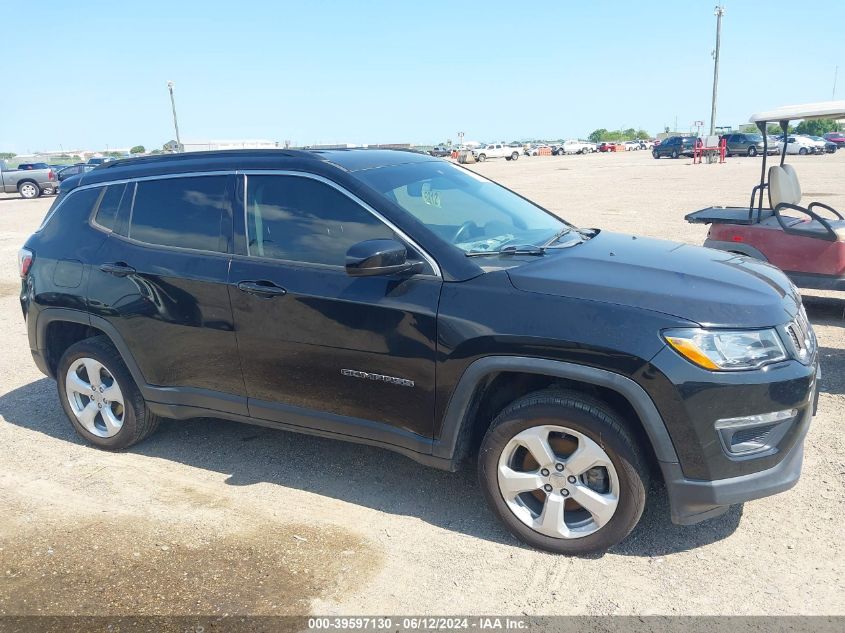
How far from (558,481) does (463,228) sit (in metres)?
1.46

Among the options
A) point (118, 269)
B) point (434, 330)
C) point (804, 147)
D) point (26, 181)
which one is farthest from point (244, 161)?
point (804, 147)

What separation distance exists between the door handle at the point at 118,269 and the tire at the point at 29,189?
28.0 metres

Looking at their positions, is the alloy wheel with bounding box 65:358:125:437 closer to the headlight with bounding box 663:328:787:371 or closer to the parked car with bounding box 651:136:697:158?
the headlight with bounding box 663:328:787:371

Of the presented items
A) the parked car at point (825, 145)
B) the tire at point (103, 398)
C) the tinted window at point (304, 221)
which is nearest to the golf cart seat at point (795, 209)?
the tinted window at point (304, 221)

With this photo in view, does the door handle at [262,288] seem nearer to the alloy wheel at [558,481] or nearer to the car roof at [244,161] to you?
the car roof at [244,161]

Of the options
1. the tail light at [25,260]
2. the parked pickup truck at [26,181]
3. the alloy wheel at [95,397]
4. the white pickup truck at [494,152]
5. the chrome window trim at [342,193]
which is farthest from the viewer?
the white pickup truck at [494,152]

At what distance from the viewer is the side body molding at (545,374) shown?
3.02 meters

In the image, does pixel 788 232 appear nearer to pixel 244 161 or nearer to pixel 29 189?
pixel 244 161

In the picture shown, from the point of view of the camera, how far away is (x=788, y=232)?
21.7 ft

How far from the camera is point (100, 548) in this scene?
3.59 m

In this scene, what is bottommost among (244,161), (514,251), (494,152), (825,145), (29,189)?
(825,145)

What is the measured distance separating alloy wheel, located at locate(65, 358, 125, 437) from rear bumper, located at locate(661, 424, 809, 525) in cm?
343

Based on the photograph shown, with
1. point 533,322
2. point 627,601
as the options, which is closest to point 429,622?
point 627,601

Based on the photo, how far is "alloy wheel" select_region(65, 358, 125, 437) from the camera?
183 inches
